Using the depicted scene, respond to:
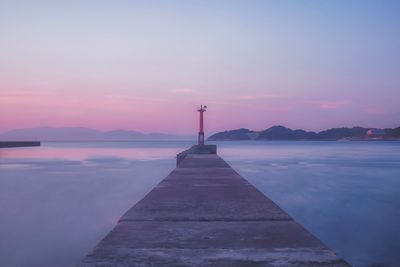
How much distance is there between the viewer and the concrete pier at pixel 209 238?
3.46 m

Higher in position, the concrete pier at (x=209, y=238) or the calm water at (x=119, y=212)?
the concrete pier at (x=209, y=238)

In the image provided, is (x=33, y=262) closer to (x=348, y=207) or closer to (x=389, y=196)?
(x=348, y=207)

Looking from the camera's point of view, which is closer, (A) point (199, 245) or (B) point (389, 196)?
(A) point (199, 245)

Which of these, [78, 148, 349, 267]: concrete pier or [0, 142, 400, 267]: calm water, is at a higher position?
[78, 148, 349, 267]: concrete pier

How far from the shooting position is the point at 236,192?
8.31 m

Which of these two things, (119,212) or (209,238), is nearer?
(209,238)

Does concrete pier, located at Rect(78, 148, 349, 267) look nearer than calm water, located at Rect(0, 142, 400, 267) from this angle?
Yes

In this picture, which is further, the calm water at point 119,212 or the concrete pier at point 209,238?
the calm water at point 119,212

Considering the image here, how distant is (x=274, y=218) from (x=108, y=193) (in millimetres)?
11919

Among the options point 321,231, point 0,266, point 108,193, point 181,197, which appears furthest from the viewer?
point 108,193

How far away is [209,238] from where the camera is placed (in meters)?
4.28

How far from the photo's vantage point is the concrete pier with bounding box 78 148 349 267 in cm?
346

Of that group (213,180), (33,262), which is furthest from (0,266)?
(213,180)

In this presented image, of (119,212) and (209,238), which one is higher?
(209,238)
